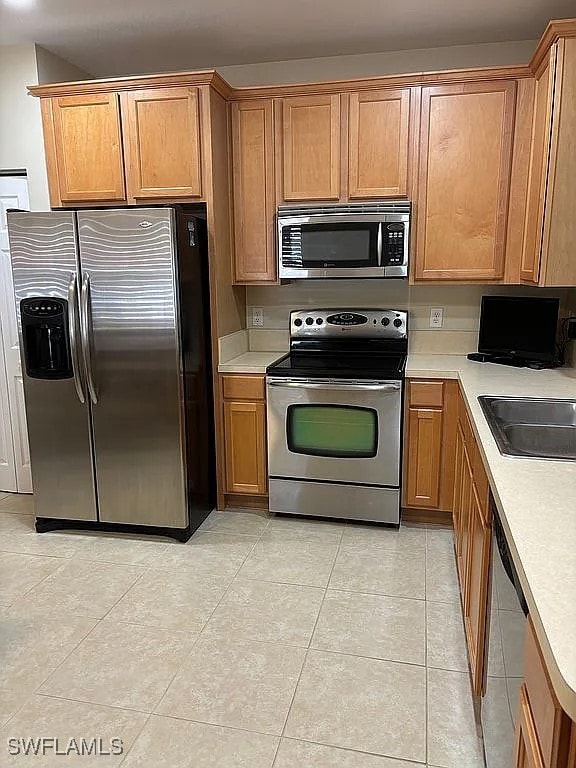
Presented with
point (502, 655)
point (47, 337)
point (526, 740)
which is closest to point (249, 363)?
point (47, 337)

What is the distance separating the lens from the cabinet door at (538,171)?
2557 mm

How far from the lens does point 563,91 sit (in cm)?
246

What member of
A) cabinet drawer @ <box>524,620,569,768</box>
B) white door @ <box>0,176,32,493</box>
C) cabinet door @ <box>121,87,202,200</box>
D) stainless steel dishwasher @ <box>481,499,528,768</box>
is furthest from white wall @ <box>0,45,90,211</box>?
cabinet drawer @ <box>524,620,569,768</box>

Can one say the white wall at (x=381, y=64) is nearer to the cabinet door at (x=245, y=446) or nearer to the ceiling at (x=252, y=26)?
the ceiling at (x=252, y=26)

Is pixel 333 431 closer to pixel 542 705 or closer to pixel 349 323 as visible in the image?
pixel 349 323

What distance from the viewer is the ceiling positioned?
2.80 metres

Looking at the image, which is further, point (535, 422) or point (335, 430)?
point (335, 430)

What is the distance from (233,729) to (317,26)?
3202 millimetres

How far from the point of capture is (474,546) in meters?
1.99

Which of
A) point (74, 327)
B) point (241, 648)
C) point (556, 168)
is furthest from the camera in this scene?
point (74, 327)

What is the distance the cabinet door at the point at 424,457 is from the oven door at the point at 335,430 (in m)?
0.11

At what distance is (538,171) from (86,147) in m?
2.36

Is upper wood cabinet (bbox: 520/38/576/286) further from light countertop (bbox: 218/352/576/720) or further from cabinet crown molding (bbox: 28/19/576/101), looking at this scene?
light countertop (bbox: 218/352/576/720)

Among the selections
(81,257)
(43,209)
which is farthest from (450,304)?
(43,209)
